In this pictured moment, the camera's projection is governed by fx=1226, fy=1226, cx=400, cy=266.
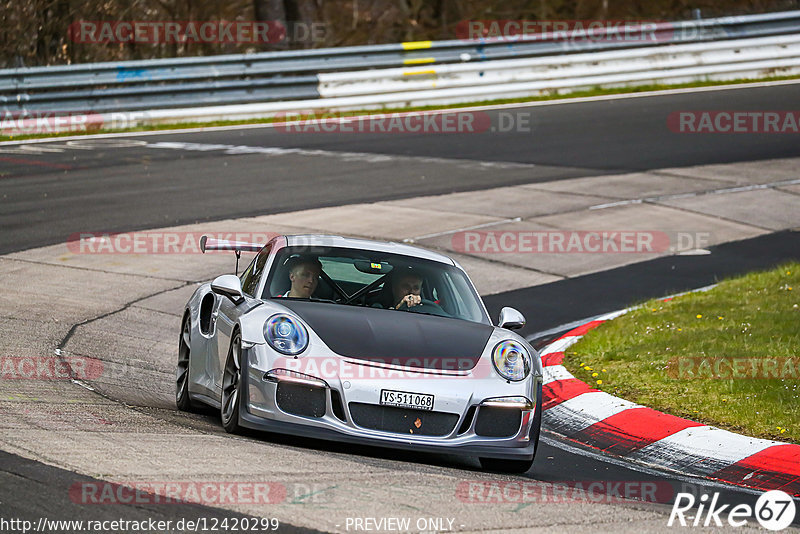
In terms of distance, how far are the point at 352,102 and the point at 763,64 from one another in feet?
32.1

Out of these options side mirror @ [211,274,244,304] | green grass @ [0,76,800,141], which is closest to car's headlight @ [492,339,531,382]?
side mirror @ [211,274,244,304]

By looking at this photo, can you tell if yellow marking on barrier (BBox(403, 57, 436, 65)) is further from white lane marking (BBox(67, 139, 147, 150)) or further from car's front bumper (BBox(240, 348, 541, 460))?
car's front bumper (BBox(240, 348, 541, 460))

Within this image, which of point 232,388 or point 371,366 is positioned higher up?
point 371,366

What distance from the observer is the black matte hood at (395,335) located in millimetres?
6594

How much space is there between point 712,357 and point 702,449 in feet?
6.39

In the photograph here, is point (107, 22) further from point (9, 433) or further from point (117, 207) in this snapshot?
point (9, 433)

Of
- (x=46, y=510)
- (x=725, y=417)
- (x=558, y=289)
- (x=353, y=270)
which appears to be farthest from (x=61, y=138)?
(x=46, y=510)

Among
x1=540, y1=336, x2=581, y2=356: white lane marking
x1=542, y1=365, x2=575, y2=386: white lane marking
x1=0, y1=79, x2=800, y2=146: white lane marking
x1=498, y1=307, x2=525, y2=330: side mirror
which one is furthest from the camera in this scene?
x1=0, y1=79, x2=800, y2=146: white lane marking

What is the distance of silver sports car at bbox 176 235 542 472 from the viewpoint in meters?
6.40

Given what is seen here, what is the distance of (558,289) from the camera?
43.0 feet

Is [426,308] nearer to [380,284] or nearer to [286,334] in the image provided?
[380,284]

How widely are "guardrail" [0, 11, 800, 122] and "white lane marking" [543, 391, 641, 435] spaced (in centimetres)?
1481

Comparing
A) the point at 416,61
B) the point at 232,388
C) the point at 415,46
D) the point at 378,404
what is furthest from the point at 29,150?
the point at 378,404

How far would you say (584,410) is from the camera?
8.45 meters
